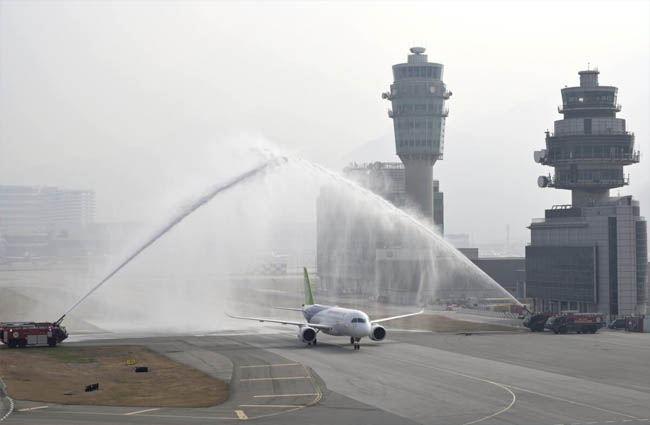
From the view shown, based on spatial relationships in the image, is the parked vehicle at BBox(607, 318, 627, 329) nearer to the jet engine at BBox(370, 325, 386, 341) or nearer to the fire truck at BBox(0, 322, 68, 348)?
the jet engine at BBox(370, 325, 386, 341)

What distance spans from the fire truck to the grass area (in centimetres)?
131

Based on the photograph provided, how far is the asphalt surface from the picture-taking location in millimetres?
51719

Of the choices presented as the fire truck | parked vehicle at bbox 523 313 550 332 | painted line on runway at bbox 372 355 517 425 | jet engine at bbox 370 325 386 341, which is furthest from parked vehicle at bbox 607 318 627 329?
the fire truck

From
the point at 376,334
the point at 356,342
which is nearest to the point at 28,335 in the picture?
the point at 356,342

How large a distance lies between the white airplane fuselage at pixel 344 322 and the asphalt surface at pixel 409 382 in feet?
5.97

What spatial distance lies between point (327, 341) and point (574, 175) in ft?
303

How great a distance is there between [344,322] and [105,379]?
3053 cm

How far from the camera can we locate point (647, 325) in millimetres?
125688

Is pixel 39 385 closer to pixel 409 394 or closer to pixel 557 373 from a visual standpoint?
pixel 409 394

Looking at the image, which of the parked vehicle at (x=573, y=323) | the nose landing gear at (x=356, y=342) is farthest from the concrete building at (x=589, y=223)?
the nose landing gear at (x=356, y=342)

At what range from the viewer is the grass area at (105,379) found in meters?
57.7

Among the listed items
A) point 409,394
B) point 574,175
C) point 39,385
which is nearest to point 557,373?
point 409,394

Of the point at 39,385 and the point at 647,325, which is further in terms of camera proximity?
the point at 647,325

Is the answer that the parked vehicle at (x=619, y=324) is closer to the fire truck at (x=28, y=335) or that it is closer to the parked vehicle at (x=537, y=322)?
the parked vehicle at (x=537, y=322)
